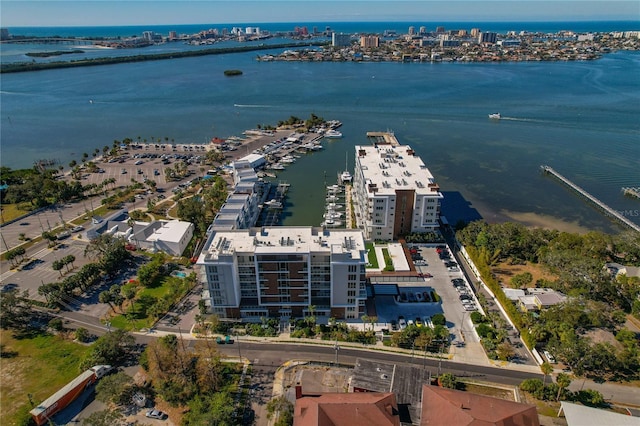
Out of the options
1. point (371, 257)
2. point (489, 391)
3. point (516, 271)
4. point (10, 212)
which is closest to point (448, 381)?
point (489, 391)

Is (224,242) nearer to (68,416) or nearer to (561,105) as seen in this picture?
(68,416)

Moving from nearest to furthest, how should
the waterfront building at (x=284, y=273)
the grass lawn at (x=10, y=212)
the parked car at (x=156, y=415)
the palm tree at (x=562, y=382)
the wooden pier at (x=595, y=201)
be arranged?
1. the parked car at (x=156, y=415)
2. the palm tree at (x=562, y=382)
3. the waterfront building at (x=284, y=273)
4. the wooden pier at (x=595, y=201)
5. the grass lawn at (x=10, y=212)

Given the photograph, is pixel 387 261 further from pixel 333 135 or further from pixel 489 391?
pixel 333 135

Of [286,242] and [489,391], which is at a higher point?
[286,242]

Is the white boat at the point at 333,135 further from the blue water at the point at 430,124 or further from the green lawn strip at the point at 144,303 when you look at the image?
the green lawn strip at the point at 144,303

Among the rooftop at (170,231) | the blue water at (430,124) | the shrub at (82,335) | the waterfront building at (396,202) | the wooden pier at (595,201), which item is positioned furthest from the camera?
the blue water at (430,124)

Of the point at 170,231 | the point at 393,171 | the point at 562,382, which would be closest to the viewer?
the point at 562,382

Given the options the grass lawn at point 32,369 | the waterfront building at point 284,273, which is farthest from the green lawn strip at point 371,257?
the grass lawn at point 32,369
